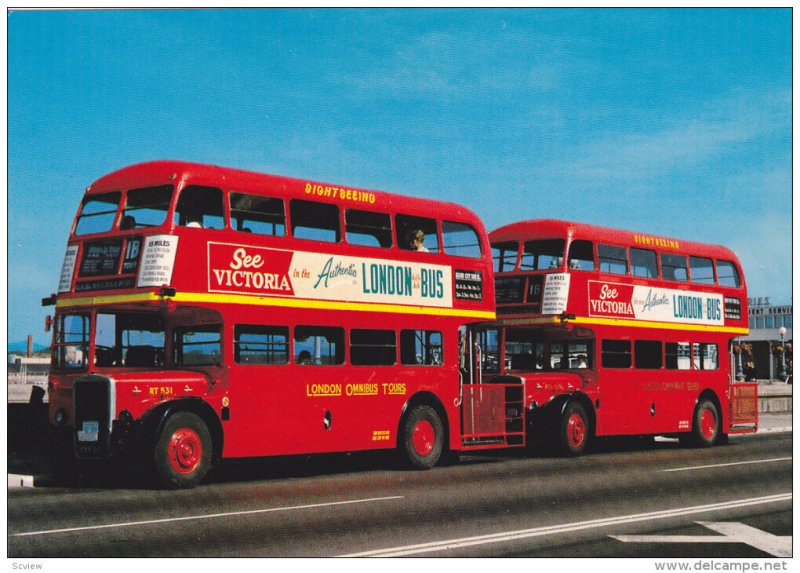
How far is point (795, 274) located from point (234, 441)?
7.49m

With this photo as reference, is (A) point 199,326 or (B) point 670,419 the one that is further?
(B) point 670,419

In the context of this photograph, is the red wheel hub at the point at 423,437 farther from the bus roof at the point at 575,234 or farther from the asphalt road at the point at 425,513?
the bus roof at the point at 575,234

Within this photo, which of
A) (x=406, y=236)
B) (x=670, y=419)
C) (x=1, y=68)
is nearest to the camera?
(x=1, y=68)

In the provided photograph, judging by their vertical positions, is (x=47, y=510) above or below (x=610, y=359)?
below

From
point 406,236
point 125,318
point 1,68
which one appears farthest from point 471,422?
point 1,68

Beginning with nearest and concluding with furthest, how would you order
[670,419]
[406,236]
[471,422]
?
[406,236] → [471,422] → [670,419]

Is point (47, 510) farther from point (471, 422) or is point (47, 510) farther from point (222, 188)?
point (471, 422)

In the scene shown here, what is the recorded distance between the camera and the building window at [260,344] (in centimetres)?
1667

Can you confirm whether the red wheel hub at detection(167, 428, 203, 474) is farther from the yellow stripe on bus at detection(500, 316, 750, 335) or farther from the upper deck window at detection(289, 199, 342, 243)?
the yellow stripe on bus at detection(500, 316, 750, 335)

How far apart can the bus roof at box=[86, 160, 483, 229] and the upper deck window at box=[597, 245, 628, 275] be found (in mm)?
5037

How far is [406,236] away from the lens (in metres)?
19.2

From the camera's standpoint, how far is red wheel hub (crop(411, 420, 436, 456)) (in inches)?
757

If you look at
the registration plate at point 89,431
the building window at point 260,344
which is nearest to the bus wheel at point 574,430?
the building window at point 260,344

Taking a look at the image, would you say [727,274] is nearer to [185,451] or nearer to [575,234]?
[575,234]
